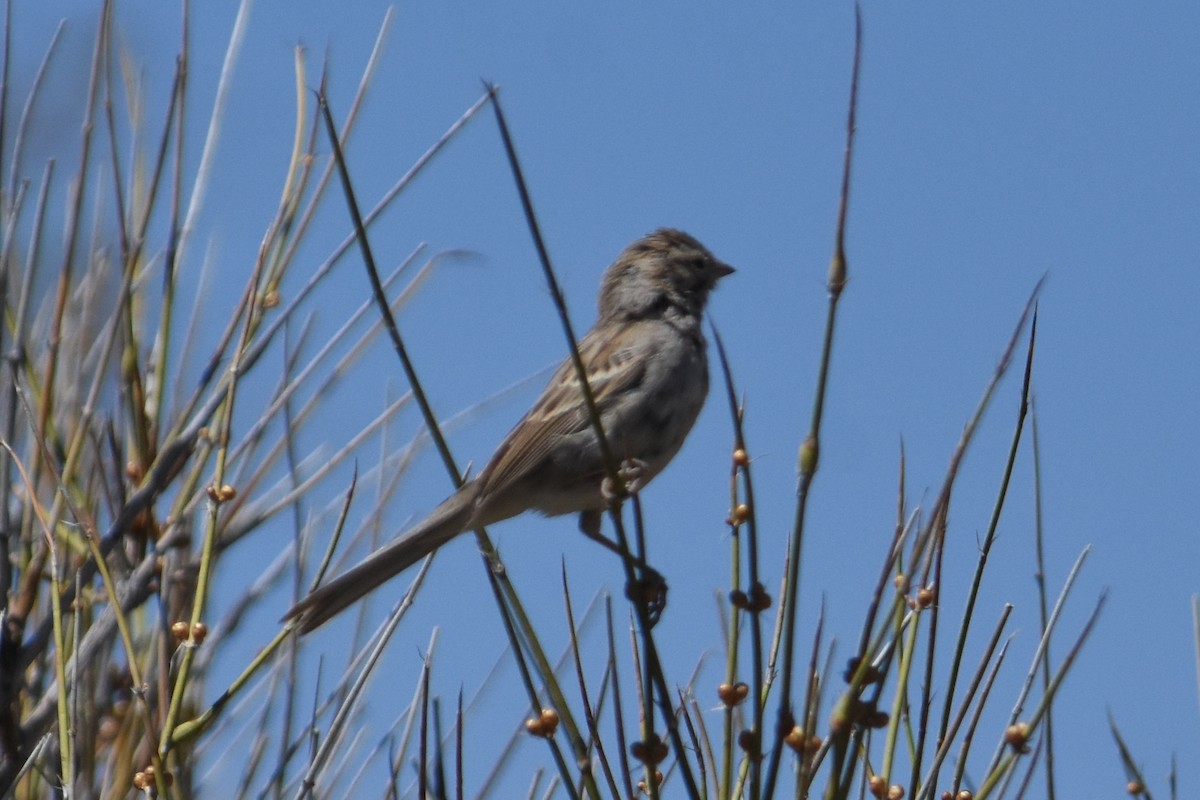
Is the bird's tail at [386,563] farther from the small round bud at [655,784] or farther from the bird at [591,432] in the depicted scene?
the small round bud at [655,784]

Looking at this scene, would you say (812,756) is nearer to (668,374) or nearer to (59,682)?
(59,682)

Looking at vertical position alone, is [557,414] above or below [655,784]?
above

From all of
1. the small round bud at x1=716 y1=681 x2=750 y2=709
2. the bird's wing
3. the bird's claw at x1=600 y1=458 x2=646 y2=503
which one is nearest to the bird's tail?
the bird's wing

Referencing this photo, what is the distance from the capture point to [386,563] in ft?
13.2

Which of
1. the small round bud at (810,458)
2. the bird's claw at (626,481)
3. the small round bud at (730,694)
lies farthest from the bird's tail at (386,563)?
the small round bud at (810,458)

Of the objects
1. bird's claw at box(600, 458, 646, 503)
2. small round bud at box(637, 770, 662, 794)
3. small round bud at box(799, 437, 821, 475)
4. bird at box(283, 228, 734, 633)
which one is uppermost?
bird at box(283, 228, 734, 633)

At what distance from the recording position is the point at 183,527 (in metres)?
2.53

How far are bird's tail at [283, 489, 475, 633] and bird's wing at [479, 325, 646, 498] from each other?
9.8 inches

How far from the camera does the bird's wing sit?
4934 millimetres

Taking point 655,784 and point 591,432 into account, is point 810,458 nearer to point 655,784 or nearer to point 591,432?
point 655,784

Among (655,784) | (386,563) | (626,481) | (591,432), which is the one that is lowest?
(655,784)

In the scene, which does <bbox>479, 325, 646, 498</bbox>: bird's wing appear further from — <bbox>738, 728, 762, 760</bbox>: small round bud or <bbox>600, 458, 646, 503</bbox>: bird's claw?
<bbox>738, 728, 762, 760</bbox>: small round bud

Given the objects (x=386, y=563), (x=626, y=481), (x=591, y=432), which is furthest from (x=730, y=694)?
(x=591, y=432)

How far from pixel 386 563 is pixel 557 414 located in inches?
46.1
